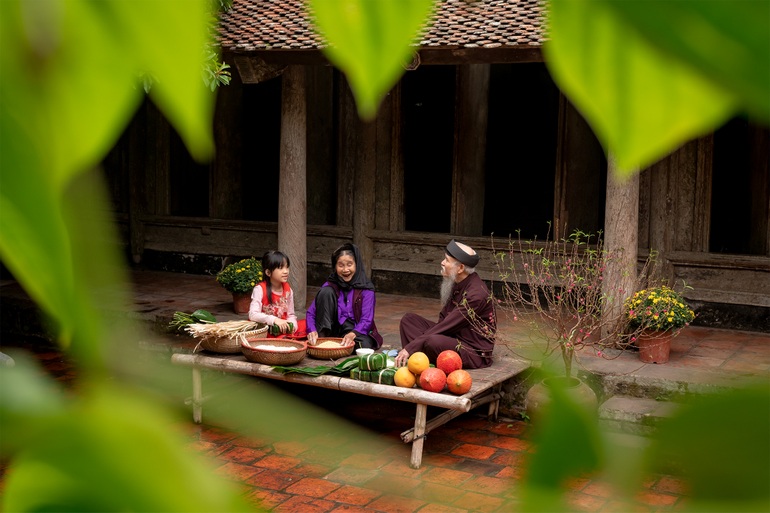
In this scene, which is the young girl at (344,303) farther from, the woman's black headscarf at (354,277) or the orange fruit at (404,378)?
the orange fruit at (404,378)

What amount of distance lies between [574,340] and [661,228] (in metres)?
3.12

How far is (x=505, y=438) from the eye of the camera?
6.93 metres

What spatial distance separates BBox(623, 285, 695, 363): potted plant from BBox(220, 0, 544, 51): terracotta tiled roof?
2004 mm

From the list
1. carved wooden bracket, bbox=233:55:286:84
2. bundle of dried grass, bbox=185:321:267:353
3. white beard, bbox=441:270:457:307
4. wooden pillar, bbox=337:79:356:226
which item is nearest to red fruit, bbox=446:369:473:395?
white beard, bbox=441:270:457:307

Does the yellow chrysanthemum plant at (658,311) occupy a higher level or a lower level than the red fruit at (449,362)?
higher

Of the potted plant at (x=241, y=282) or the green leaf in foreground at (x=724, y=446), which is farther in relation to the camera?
the potted plant at (x=241, y=282)

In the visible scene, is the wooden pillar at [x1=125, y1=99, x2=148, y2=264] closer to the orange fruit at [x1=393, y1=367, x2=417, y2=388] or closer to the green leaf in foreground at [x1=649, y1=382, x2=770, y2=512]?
the orange fruit at [x1=393, y1=367, x2=417, y2=388]

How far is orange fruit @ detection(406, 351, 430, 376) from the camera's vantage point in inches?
249

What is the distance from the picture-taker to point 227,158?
11508 mm

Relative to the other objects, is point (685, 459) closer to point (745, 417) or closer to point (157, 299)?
point (745, 417)

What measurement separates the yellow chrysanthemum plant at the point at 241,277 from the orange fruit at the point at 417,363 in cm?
322

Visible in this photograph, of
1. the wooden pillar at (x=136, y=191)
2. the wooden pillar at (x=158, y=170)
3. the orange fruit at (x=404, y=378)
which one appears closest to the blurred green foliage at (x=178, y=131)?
the orange fruit at (x=404, y=378)

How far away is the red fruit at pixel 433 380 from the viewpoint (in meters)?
6.18


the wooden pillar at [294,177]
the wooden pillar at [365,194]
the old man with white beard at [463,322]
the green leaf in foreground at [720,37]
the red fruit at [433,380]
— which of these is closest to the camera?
the green leaf in foreground at [720,37]
